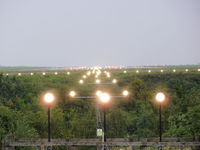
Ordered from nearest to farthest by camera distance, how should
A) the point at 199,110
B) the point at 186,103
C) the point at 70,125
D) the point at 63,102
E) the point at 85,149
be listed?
the point at 199,110 < the point at 85,149 < the point at 186,103 < the point at 70,125 < the point at 63,102

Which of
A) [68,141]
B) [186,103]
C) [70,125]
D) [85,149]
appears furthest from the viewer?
[70,125]

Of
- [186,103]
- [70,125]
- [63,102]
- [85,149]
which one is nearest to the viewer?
[85,149]

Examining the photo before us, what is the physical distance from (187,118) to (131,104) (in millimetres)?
27766

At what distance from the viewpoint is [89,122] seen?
42.0 meters

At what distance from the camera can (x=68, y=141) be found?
1977 centimetres

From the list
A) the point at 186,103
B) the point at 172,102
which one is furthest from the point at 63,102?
the point at 186,103

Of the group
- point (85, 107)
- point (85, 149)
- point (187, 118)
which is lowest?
point (85, 149)

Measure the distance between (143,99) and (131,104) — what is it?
6.82 feet

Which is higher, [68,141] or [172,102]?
[172,102]

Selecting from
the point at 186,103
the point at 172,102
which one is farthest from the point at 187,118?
the point at 172,102

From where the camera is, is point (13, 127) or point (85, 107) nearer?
point (13, 127)

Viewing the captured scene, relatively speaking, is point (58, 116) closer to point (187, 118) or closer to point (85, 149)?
point (85, 149)

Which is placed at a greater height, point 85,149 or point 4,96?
point 4,96

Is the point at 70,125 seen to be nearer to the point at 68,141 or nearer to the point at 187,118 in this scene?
the point at 187,118
